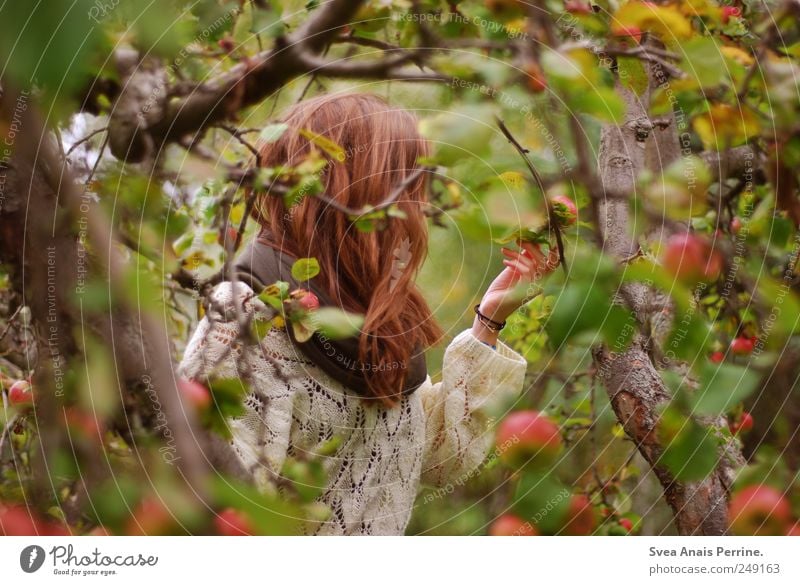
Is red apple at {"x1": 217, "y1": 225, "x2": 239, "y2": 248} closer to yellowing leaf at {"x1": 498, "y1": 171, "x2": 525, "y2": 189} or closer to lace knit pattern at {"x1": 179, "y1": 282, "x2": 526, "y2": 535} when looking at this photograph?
lace knit pattern at {"x1": 179, "y1": 282, "x2": 526, "y2": 535}

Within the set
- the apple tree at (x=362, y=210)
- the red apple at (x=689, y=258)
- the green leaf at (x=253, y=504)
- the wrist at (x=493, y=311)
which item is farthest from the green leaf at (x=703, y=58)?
the green leaf at (x=253, y=504)

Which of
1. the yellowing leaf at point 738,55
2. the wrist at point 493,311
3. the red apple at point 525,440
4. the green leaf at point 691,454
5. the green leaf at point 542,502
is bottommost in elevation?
the green leaf at point 542,502

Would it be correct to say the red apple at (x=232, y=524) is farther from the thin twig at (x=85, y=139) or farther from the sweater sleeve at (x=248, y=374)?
the thin twig at (x=85, y=139)

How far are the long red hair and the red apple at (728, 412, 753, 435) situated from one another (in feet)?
0.96

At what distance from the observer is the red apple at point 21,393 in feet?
1.70

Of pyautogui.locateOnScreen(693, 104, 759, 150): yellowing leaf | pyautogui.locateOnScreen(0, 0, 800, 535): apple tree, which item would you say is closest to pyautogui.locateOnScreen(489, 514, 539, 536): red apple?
pyautogui.locateOnScreen(0, 0, 800, 535): apple tree

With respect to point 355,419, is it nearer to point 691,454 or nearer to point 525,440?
point 525,440

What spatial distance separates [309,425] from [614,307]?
23cm

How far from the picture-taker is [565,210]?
0.52 m

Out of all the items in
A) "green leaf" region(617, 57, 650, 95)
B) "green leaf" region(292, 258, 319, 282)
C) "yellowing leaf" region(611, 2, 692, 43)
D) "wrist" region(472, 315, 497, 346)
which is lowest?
"wrist" region(472, 315, 497, 346)

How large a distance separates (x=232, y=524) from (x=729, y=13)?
1.67 ft

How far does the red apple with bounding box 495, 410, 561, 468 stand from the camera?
0.56m

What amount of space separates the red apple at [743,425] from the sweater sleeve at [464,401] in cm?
19
